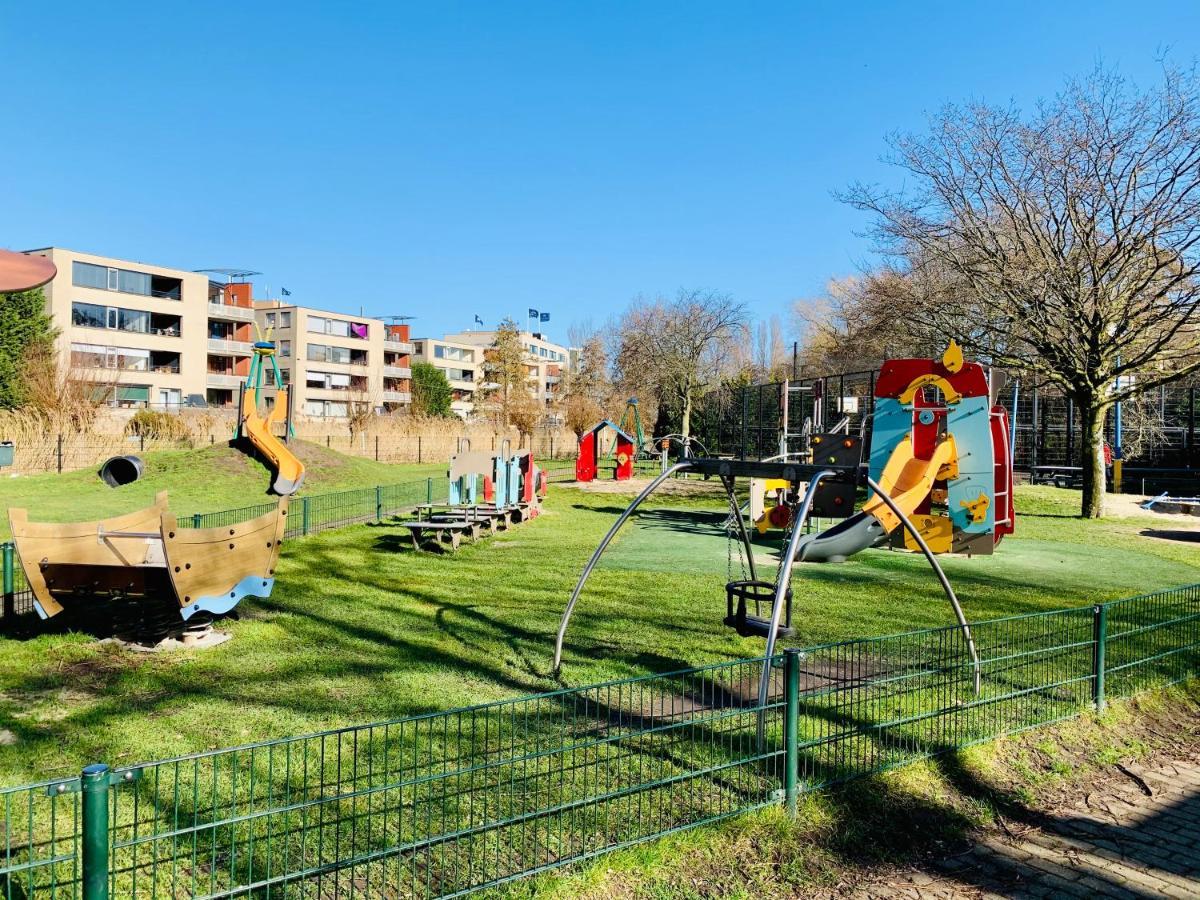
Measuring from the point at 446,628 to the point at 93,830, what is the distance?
5.90 meters

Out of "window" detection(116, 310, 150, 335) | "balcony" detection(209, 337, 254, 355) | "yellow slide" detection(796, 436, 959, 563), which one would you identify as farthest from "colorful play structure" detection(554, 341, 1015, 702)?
"balcony" detection(209, 337, 254, 355)

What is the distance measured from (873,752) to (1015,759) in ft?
3.22

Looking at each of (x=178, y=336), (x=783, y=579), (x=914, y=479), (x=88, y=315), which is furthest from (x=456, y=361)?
(x=783, y=579)

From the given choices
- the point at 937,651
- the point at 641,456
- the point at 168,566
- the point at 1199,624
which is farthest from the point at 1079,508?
the point at 641,456

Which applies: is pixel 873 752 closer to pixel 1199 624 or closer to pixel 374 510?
pixel 1199 624

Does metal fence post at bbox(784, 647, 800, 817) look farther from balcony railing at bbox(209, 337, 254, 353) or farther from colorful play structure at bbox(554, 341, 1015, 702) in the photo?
balcony railing at bbox(209, 337, 254, 353)

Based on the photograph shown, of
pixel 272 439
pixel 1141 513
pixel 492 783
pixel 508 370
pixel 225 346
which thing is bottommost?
pixel 492 783

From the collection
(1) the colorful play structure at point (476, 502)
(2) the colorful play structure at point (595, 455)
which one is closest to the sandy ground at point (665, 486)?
(2) the colorful play structure at point (595, 455)

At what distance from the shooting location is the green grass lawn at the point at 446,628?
19.6 ft

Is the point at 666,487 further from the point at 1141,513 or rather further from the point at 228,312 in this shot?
the point at 228,312

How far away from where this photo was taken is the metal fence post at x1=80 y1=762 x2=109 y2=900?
9.32ft

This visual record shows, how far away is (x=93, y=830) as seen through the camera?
2.86 meters

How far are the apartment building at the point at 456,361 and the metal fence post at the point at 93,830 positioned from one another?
8782 cm

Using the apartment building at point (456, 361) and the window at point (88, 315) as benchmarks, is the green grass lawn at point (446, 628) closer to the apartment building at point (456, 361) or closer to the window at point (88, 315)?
the window at point (88, 315)
